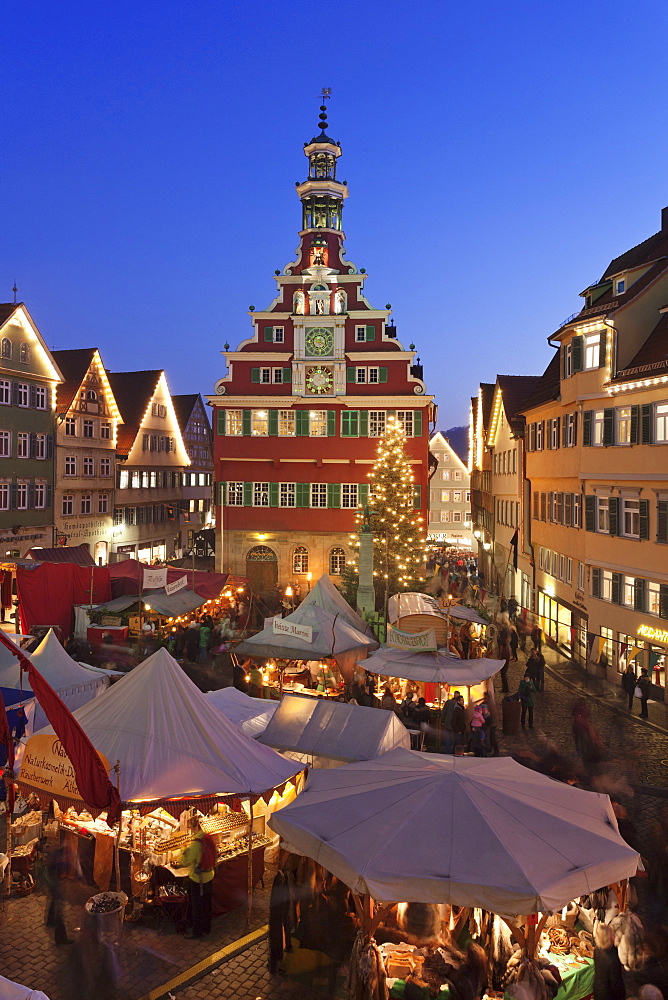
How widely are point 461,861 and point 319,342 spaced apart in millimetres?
34165

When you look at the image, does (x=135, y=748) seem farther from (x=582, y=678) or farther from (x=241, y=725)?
(x=582, y=678)

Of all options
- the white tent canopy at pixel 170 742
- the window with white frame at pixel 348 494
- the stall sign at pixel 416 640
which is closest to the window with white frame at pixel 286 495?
the window with white frame at pixel 348 494

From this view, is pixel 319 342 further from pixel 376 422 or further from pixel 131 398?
pixel 131 398

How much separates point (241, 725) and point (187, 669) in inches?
395

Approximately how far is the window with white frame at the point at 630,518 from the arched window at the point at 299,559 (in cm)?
2039

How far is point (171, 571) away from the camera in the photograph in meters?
26.6

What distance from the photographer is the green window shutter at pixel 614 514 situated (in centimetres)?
2119

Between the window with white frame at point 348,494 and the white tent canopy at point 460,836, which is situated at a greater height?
the window with white frame at point 348,494

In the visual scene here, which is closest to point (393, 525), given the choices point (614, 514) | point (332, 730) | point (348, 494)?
point (348, 494)

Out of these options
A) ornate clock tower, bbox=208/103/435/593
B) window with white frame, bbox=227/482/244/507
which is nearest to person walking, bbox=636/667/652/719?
ornate clock tower, bbox=208/103/435/593

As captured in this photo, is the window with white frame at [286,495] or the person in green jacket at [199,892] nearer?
the person in green jacket at [199,892]

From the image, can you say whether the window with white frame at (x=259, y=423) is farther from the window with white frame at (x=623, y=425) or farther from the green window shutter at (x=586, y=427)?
the window with white frame at (x=623, y=425)

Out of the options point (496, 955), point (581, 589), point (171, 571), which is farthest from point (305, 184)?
point (496, 955)

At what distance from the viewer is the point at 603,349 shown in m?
21.8
